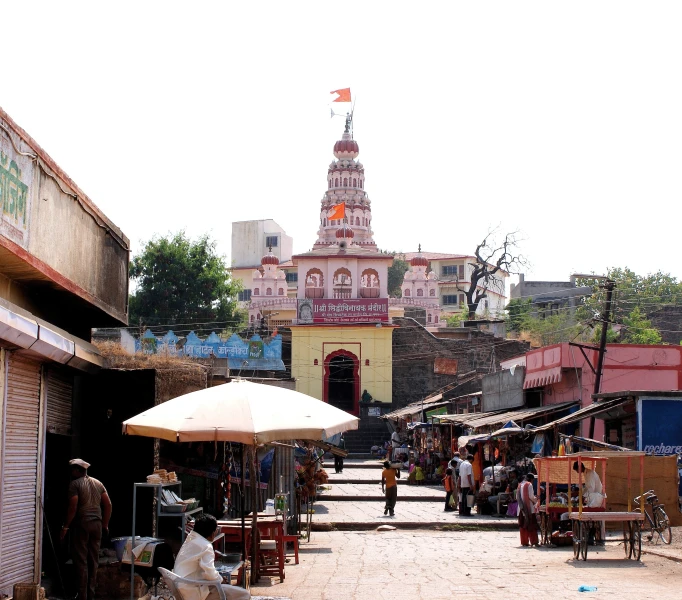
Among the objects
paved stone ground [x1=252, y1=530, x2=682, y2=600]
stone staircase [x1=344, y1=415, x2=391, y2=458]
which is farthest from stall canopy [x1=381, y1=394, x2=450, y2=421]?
paved stone ground [x1=252, y1=530, x2=682, y2=600]

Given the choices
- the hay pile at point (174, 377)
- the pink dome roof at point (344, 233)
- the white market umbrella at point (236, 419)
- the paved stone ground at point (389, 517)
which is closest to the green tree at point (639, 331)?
the pink dome roof at point (344, 233)

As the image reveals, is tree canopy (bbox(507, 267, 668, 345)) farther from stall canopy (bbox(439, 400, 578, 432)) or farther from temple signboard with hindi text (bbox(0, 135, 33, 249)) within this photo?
temple signboard with hindi text (bbox(0, 135, 33, 249))

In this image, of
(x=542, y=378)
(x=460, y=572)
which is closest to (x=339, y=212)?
(x=542, y=378)

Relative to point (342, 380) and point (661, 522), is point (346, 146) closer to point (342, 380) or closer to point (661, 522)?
point (342, 380)

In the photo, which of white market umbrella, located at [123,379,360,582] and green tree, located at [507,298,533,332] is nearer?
white market umbrella, located at [123,379,360,582]

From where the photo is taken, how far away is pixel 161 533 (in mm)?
10438

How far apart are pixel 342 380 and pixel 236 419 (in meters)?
39.1

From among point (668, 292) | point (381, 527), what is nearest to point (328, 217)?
point (668, 292)

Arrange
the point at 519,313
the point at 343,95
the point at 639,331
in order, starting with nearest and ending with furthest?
the point at 639,331
the point at 343,95
the point at 519,313

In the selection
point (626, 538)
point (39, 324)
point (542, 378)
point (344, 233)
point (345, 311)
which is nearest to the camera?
point (39, 324)

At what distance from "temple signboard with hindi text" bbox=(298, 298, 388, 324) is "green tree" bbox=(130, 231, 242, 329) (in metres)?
10.7

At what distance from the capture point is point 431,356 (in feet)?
159

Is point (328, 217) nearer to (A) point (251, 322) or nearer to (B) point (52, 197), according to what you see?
(A) point (251, 322)

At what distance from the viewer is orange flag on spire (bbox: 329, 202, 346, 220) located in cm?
5928
